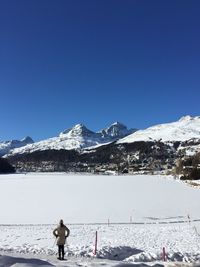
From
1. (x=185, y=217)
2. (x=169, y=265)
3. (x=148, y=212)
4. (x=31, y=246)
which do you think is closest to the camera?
(x=169, y=265)

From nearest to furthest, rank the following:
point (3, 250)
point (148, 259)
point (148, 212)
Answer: point (148, 259) < point (3, 250) < point (148, 212)

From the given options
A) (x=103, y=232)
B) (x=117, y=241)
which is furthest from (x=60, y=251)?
(x=103, y=232)

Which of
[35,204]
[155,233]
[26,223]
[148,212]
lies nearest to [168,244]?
[155,233]

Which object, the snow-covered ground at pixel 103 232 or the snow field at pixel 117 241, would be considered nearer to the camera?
the snow-covered ground at pixel 103 232

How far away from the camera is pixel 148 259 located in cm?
2003

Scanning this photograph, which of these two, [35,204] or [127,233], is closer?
[127,233]

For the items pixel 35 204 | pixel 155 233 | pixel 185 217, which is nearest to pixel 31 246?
pixel 155 233

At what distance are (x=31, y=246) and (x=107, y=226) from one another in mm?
10319

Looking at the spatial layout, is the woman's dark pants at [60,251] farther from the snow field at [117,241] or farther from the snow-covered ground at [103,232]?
the snow field at [117,241]

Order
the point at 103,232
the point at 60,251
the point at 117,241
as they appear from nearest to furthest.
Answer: the point at 60,251 → the point at 117,241 → the point at 103,232

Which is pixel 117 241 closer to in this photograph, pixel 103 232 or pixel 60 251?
pixel 103 232

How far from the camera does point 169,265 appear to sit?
1517cm

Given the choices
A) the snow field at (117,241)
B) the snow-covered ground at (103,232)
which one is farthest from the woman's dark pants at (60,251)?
the snow field at (117,241)

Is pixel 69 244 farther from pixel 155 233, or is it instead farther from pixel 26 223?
pixel 26 223
